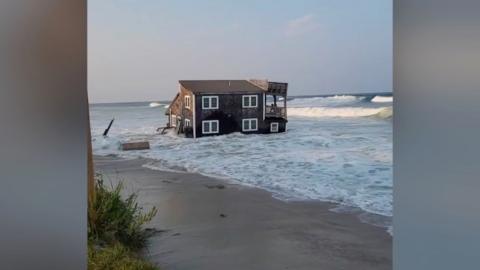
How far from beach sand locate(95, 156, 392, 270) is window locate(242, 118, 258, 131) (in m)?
1.97

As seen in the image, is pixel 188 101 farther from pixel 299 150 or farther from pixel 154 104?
pixel 299 150

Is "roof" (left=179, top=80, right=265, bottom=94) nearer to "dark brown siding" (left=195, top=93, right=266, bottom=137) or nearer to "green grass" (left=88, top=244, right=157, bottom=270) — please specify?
"dark brown siding" (left=195, top=93, right=266, bottom=137)

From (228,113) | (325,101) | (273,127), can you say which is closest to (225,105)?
(228,113)

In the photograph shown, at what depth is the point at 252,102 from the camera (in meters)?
6.28

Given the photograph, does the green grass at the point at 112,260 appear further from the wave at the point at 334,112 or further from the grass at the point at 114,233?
the wave at the point at 334,112

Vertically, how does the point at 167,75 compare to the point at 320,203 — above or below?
above

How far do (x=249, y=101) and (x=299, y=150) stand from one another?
0.98m

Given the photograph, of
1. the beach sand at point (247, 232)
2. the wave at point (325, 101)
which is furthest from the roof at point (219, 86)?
the beach sand at point (247, 232)

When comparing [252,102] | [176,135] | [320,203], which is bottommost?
[320,203]

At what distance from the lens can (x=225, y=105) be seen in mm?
6141
